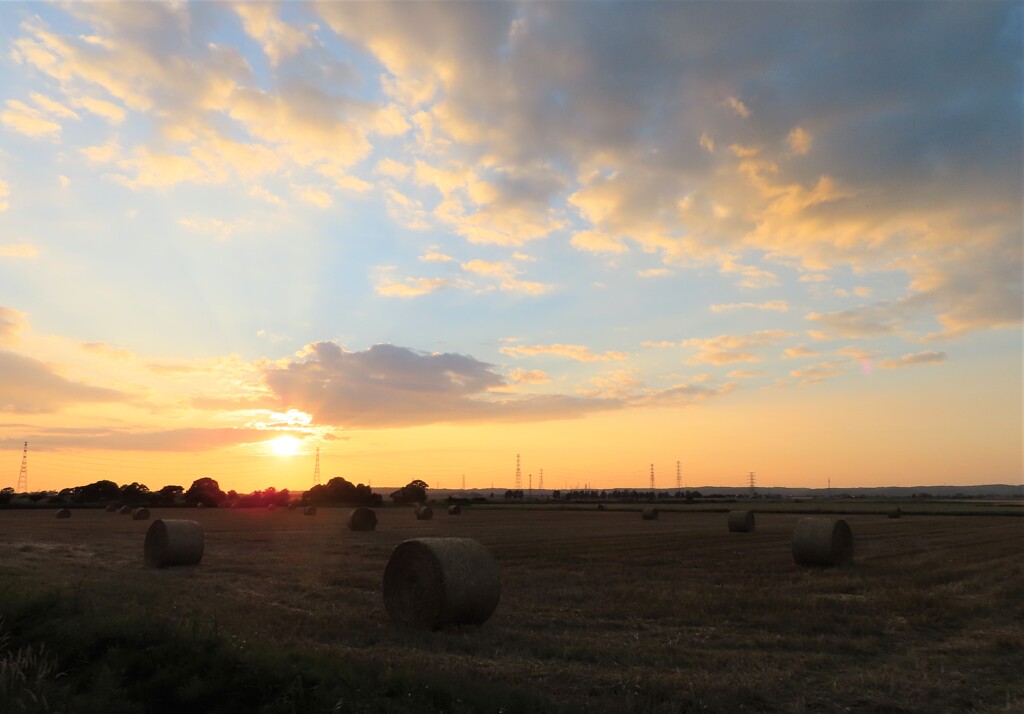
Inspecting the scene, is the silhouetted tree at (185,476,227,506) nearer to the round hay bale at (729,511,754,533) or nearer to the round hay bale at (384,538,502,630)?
the round hay bale at (729,511,754,533)

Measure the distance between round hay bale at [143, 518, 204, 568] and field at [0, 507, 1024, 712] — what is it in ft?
2.77

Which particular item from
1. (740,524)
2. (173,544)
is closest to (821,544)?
(740,524)

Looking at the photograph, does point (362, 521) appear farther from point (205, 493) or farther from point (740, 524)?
point (205, 493)

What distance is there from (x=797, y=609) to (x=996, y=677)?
4.29 m

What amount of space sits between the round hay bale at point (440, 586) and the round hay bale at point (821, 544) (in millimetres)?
12184

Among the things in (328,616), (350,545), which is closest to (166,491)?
(350,545)

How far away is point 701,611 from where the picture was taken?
13.2 m

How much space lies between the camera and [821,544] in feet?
71.3

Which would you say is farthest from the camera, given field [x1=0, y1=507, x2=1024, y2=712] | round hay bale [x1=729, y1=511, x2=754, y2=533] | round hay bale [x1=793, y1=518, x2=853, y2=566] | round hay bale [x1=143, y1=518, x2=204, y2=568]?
round hay bale [x1=729, y1=511, x2=754, y2=533]

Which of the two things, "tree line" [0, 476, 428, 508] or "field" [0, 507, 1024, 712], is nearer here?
"field" [0, 507, 1024, 712]

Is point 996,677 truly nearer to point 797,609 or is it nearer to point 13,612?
point 797,609

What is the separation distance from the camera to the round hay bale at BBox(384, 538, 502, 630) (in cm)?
1294

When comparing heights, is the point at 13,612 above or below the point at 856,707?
above

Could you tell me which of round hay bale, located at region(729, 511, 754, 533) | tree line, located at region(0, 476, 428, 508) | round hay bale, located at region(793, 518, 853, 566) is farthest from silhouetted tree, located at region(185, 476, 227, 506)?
round hay bale, located at region(793, 518, 853, 566)
